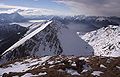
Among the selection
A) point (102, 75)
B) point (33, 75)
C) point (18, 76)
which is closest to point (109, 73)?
point (102, 75)

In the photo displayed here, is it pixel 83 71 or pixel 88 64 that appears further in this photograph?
pixel 88 64

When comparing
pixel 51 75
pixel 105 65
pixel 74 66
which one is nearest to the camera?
pixel 51 75

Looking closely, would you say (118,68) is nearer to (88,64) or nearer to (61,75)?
(88,64)

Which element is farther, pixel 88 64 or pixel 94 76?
pixel 88 64

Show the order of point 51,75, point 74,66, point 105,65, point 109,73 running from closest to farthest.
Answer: point 51,75, point 109,73, point 74,66, point 105,65

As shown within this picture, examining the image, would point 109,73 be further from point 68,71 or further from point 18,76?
point 18,76

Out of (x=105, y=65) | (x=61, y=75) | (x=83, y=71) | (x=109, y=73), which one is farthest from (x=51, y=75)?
(x=105, y=65)

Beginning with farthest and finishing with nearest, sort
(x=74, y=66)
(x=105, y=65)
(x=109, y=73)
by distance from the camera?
(x=105, y=65) < (x=74, y=66) < (x=109, y=73)

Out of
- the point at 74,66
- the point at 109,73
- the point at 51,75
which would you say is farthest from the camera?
the point at 74,66
